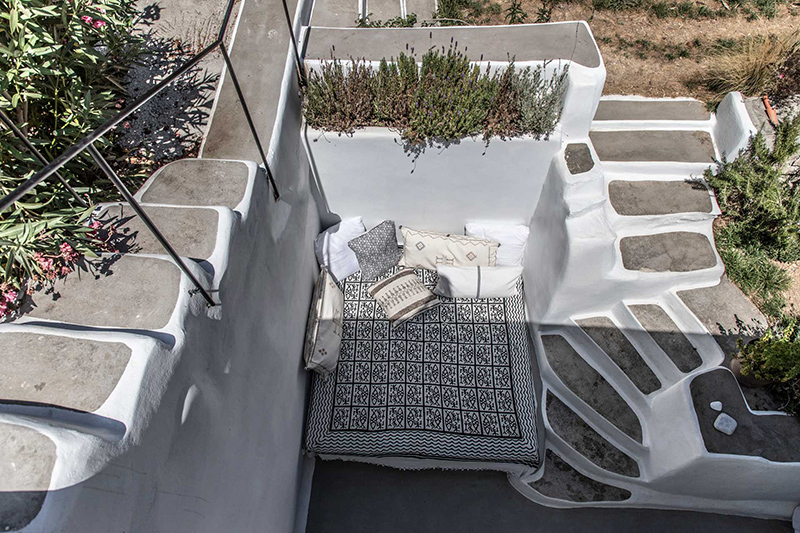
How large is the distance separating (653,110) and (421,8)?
9.60 ft

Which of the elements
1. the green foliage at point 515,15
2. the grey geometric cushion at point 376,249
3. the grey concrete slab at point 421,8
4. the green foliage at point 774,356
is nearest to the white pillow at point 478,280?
the grey geometric cushion at point 376,249

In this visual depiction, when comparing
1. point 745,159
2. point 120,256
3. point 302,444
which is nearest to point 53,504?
point 120,256

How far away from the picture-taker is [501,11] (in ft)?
17.3

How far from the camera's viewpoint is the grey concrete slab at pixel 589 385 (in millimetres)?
3928

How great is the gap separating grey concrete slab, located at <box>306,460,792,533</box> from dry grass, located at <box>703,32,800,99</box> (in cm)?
388

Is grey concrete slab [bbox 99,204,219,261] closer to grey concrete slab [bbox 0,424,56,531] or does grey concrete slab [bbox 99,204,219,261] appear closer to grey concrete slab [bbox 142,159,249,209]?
grey concrete slab [bbox 142,159,249,209]

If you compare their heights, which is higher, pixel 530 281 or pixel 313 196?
pixel 313 196

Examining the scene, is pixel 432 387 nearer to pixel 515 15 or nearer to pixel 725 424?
pixel 725 424

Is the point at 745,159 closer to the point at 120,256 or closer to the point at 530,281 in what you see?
the point at 530,281

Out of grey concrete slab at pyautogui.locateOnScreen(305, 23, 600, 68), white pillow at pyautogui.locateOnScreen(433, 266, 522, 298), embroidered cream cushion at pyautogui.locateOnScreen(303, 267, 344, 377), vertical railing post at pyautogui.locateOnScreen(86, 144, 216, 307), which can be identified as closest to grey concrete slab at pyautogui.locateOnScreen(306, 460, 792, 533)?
embroidered cream cushion at pyautogui.locateOnScreen(303, 267, 344, 377)

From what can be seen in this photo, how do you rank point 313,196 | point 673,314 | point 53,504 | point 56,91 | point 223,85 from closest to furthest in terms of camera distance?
point 53,504
point 56,91
point 223,85
point 673,314
point 313,196

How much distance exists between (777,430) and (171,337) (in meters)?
4.03

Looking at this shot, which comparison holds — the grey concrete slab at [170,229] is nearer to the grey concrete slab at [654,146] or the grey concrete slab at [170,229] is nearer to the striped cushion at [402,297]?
the striped cushion at [402,297]

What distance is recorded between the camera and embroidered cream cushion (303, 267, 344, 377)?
12.9 feet
